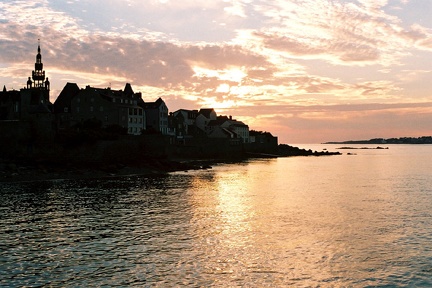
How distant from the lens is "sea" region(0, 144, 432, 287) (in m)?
20.2

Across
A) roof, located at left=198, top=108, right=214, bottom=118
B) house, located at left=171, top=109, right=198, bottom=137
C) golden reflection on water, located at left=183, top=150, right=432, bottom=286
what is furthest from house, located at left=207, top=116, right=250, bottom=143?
golden reflection on water, located at left=183, top=150, right=432, bottom=286

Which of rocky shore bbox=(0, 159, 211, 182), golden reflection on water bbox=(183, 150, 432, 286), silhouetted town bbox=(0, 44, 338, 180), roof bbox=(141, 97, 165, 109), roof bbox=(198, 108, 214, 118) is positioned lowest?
golden reflection on water bbox=(183, 150, 432, 286)

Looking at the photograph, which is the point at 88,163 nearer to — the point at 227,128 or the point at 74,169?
the point at 74,169

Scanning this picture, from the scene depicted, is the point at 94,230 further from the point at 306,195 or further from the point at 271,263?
the point at 306,195

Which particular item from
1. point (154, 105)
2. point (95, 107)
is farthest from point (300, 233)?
point (154, 105)

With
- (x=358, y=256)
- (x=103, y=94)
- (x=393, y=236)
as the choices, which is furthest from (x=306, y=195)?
(x=103, y=94)

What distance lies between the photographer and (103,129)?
3706 inches

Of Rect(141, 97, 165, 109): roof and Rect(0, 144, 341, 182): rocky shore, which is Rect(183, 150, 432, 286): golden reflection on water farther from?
Rect(141, 97, 165, 109): roof

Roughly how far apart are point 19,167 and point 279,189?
1644 inches

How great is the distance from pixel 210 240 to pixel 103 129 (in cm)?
7164

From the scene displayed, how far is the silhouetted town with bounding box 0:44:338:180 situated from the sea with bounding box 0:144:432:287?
28899mm

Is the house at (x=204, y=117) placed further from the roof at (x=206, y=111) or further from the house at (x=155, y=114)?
the house at (x=155, y=114)

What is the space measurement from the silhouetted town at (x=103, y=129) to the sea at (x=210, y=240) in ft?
94.8

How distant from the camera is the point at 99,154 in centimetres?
8406
